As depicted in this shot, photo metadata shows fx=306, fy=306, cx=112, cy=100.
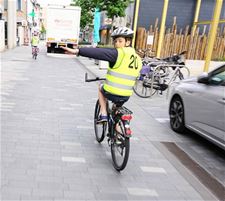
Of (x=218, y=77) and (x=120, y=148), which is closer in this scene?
(x=120, y=148)

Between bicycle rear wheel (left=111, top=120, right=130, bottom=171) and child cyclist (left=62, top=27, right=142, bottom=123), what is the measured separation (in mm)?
407

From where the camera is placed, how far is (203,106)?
478 centimetres

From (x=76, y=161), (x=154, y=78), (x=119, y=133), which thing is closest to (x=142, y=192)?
(x=119, y=133)

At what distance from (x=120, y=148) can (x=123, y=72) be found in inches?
38.1

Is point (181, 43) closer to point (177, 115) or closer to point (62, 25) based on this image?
point (62, 25)

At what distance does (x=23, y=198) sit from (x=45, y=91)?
5824 millimetres

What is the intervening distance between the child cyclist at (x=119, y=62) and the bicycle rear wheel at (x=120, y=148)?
0.41m

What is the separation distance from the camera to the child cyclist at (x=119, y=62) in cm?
350

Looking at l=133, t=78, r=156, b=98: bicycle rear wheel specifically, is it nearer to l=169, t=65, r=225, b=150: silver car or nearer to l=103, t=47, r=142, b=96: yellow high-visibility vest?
l=169, t=65, r=225, b=150: silver car

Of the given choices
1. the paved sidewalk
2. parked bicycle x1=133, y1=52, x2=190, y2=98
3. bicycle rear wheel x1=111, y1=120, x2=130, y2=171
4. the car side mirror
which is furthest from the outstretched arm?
parked bicycle x1=133, y1=52, x2=190, y2=98

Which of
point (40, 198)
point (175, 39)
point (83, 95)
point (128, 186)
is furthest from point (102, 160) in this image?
point (175, 39)

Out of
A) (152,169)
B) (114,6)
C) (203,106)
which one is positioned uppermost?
(114,6)

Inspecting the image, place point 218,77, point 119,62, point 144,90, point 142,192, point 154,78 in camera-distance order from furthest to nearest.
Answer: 1. point 144,90
2. point 154,78
3. point 218,77
4. point 119,62
5. point 142,192

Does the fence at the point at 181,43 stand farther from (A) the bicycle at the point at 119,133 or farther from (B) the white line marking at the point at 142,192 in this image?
(B) the white line marking at the point at 142,192
